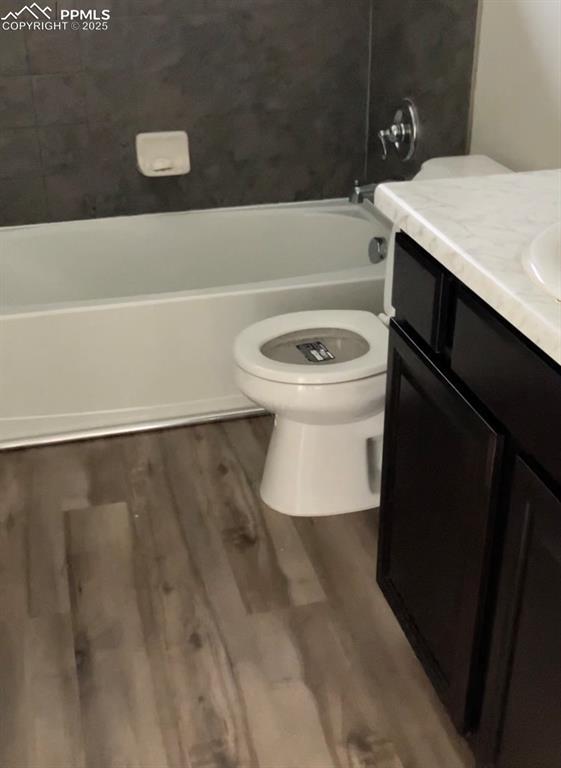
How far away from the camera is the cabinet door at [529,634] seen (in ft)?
3.59

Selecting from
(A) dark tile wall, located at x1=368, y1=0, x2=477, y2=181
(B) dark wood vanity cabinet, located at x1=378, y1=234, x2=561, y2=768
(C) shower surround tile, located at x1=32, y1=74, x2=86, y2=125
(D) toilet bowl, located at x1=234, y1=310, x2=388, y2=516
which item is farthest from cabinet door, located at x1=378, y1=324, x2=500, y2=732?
(C) shower surround tile, located at x1=32, y1=74, x2=86, y2=125

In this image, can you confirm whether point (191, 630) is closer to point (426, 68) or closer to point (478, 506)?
point (478, 506)

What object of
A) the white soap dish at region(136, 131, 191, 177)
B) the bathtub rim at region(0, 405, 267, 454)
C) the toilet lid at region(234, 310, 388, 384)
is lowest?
the bathtub rim at region(0, 405, 267, 454)

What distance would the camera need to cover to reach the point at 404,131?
273 centimetres

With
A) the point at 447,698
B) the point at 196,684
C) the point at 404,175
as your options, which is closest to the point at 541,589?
the point at 447,698

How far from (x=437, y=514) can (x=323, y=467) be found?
0.77 metres

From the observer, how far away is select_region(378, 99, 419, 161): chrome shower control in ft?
8.80

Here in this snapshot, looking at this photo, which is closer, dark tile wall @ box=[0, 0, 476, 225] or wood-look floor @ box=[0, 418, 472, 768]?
wood-look floor @ box=[0, 418, 472, 768]

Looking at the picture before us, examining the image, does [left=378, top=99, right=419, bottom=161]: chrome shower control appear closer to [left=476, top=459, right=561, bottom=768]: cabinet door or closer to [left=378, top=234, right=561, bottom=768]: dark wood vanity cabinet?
[left=378, top=234, right=561, bottom=768]: dark wood vanity cabinet

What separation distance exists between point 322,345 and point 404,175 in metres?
0.86

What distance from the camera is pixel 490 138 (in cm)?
228

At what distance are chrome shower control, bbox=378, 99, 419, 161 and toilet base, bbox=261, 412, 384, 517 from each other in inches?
39.9

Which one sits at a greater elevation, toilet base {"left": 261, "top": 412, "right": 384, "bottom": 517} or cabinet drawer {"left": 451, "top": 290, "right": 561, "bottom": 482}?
cabinet drawer {"left": 451, "top": 290, "right": 561, "bottom": 482}

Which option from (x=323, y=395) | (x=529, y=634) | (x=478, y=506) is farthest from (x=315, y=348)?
(x=529, y=634)
